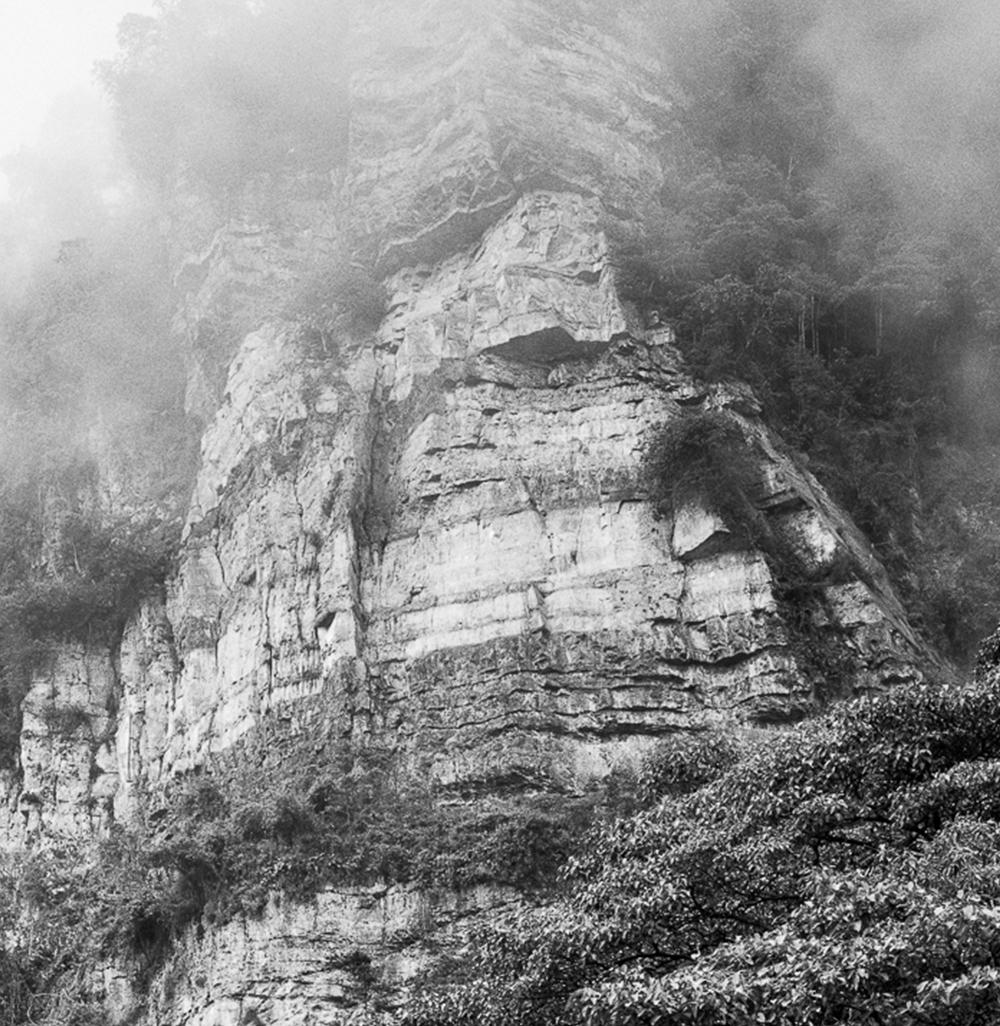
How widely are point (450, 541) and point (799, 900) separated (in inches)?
445

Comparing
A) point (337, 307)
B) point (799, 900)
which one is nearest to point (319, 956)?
point (799, 900)

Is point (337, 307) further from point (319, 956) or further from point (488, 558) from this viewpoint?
point (319, 956)

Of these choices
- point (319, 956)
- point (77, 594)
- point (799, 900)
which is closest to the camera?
point (799, 900)

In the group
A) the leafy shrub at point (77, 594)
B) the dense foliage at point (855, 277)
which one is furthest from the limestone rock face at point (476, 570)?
the dense foliage at point (855, 277)

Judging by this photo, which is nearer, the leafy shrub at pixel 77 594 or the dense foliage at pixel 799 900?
the dense foliage at pixel 799 900

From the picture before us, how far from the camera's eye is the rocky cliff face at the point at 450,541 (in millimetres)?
19359

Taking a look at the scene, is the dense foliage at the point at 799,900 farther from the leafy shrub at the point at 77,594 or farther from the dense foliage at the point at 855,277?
the leafy shrub at the point at 77,594

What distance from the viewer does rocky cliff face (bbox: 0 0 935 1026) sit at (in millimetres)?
19359

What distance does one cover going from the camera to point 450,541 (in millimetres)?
21328

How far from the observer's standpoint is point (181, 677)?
22.7 metres

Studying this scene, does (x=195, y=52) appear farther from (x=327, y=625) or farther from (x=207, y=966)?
(x=207, y=966)

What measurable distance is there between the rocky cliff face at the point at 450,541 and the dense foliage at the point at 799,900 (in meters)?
6.24

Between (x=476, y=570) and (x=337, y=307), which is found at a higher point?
(x=337, y=307)

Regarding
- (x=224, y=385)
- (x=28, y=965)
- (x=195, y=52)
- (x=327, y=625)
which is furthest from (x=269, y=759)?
(x=195, y=52)
